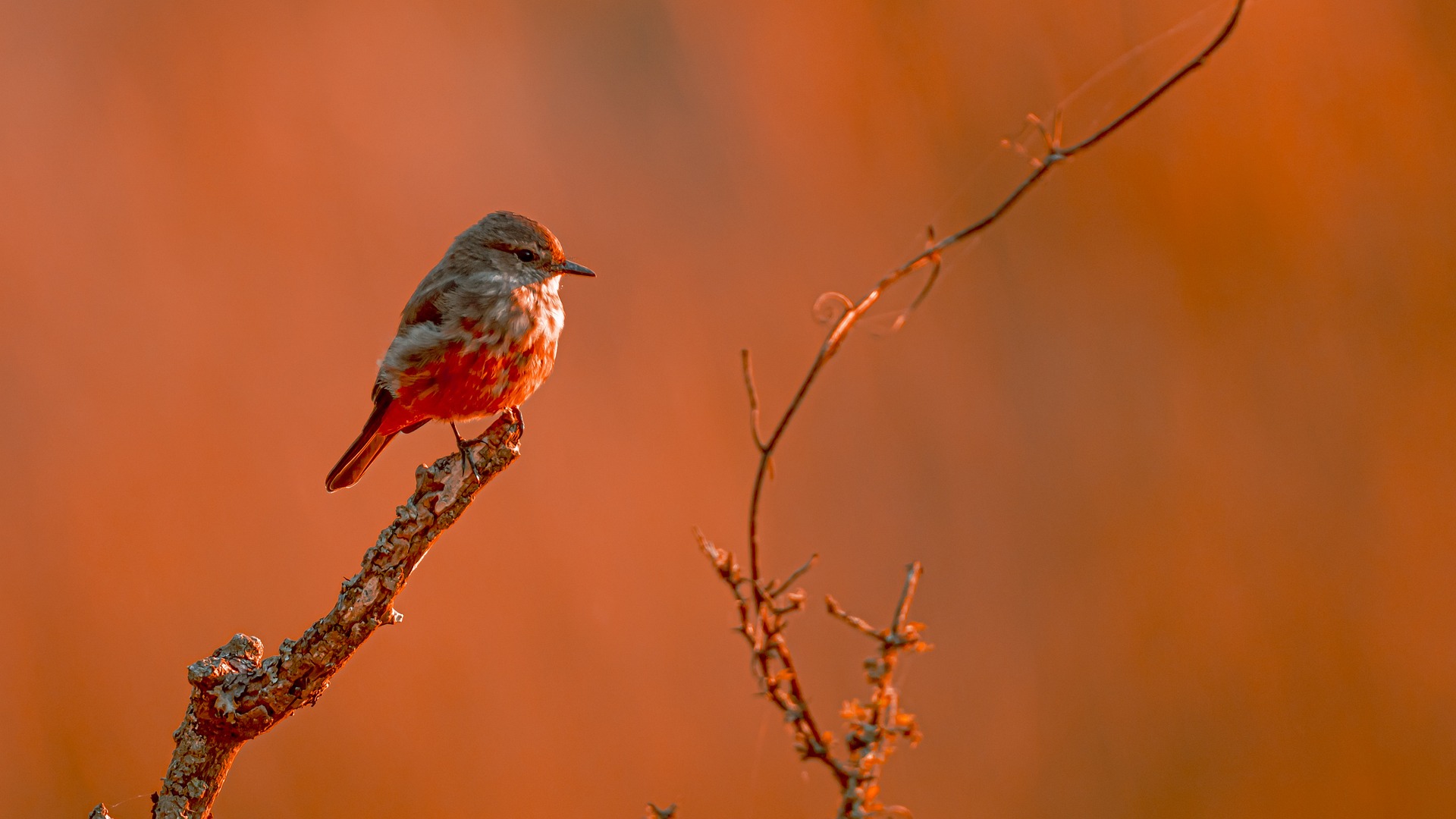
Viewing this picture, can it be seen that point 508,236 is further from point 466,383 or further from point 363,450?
point 363,450

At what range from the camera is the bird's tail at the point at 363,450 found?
2049 mm

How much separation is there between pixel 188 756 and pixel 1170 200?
3939 millimetres

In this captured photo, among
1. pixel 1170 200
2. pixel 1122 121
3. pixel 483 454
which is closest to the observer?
pixel 1122 121

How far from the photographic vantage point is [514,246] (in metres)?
2.27

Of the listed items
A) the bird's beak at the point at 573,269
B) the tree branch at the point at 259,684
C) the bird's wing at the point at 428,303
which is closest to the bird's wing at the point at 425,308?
the bird's wing at the point at 428,303

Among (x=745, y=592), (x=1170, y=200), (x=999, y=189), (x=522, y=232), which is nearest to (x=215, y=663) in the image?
(x=745, y=592)

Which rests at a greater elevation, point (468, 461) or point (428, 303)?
point (428, 303)

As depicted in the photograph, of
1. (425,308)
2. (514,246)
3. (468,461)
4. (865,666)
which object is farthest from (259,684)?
(514,246)

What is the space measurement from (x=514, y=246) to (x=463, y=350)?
0.36 m

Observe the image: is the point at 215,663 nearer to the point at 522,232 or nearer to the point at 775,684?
the point at 775,684

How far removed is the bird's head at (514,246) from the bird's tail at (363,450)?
0.38 metres

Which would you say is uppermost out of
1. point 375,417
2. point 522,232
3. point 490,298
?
point 522,232

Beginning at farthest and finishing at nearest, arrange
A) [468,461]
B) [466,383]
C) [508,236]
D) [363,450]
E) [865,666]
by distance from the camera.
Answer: [508,236], [363,450], [466,383], [468,461], [865,666]

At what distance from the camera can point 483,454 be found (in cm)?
169
